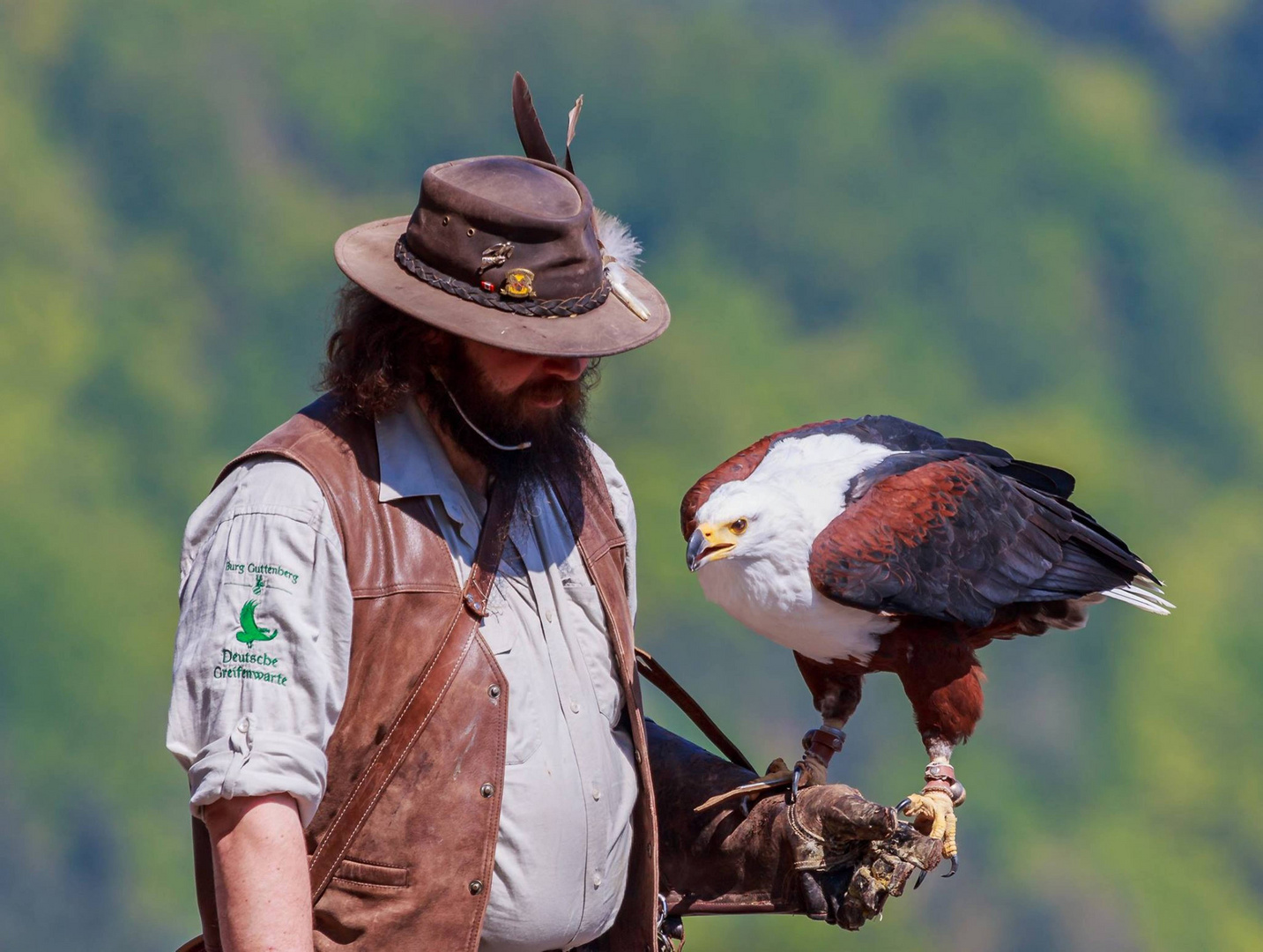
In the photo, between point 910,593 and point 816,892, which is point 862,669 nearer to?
point 910,593

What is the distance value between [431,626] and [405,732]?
0.48 ft

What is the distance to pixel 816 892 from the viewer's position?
2381 mm

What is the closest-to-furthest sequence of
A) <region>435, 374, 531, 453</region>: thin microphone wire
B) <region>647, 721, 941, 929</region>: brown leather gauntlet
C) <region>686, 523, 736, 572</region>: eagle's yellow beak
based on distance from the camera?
1. <region>435, 374, 531, 453</region>: thin microphone wire
2. <region>647, 721, 941, 929</region>: brown leather gauntlet
3. <region>686, 523, 736, 572</region>: eagle's yellow beak

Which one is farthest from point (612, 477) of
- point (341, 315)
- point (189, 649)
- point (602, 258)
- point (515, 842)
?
point (189, 649)

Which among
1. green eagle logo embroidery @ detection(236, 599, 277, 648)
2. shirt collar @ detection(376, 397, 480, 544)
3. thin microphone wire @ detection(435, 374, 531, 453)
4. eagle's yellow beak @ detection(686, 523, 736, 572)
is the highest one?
thin microphone wire @ detection(435, 374, 531, 453)

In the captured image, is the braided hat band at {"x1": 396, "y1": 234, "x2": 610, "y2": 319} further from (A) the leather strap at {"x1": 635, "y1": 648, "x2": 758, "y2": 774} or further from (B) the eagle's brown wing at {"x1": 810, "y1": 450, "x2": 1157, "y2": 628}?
(B) the eagle's brown wing at {"x1": 810, "y1": 450, "x2": 1157, "y2": 628}

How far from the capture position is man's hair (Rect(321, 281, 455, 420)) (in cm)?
190

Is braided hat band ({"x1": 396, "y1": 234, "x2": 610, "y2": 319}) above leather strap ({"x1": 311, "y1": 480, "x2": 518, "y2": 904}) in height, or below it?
above

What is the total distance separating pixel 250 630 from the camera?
1641 millimetres

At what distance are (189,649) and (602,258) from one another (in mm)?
890

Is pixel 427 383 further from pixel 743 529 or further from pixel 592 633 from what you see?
pixel 743 529

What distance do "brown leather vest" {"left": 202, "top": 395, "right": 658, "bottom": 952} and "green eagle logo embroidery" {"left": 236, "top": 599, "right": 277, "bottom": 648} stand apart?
145 millimetres

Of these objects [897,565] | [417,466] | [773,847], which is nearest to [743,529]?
[897,565]

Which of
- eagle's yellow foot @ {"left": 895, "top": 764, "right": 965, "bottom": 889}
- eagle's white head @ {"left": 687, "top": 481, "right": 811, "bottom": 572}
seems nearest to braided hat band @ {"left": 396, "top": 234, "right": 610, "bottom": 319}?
eagle's white head @ {"left": 687, "top": 481, "right": 811, "bottom": 572}
